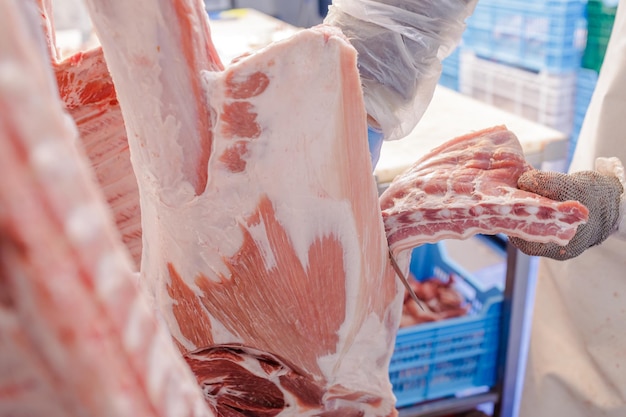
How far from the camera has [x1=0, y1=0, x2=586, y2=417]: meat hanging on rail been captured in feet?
0.70

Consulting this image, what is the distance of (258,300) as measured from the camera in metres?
0.61

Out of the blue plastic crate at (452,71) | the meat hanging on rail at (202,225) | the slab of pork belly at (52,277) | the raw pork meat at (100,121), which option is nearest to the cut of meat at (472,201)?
the meat hanging on rail at (202,225)

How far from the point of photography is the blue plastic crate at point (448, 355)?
1.68m

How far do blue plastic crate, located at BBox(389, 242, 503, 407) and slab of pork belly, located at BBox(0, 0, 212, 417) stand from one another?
→ 150cm

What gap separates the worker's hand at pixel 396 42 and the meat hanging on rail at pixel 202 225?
0.09m

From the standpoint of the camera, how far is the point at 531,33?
254cm

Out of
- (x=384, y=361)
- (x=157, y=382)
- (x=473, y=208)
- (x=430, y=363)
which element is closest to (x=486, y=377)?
(x=430, y=363)

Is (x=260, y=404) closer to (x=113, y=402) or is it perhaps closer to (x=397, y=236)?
(x=397, y=236)

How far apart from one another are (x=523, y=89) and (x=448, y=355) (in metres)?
1.50

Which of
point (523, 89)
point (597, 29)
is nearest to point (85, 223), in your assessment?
point (597, 29)

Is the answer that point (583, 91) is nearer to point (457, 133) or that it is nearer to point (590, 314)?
point (457, 133)

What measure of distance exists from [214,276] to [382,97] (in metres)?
0.30

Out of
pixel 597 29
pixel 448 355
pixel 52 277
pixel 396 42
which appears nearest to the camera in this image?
pixel 52 277

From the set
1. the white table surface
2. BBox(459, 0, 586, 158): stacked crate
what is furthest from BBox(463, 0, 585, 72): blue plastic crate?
the white table surface
